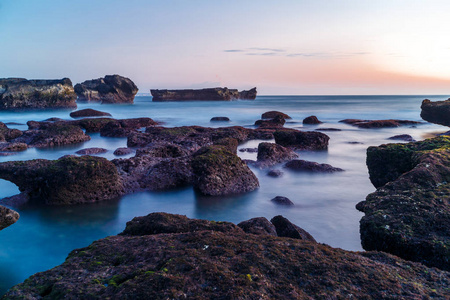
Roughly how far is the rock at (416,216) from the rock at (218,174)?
13.3 ft

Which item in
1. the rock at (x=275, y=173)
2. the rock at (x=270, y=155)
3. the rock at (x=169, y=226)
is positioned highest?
the rock at (x=169, y=226)

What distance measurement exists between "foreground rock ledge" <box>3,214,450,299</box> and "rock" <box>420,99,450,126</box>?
905 inches

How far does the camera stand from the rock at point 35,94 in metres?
57.3

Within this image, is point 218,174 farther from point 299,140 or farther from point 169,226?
point 299,140

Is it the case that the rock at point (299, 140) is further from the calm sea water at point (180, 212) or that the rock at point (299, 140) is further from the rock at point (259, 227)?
the rock at point (259, 227)

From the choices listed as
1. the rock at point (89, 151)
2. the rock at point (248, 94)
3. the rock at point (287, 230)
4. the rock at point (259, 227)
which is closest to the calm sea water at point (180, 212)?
the rock at point (287, 230)

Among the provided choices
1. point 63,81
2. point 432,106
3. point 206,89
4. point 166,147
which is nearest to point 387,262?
point 166,147

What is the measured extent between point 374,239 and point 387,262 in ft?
3.05

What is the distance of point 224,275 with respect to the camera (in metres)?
2.94

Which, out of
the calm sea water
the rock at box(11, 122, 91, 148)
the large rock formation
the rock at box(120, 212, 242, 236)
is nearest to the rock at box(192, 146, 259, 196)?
the calm sea water

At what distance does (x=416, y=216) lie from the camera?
14.8 feet

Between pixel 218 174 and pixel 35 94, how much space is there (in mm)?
63447

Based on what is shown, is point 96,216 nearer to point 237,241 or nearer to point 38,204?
point 38,204

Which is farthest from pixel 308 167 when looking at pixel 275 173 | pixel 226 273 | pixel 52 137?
pixel 52 137
